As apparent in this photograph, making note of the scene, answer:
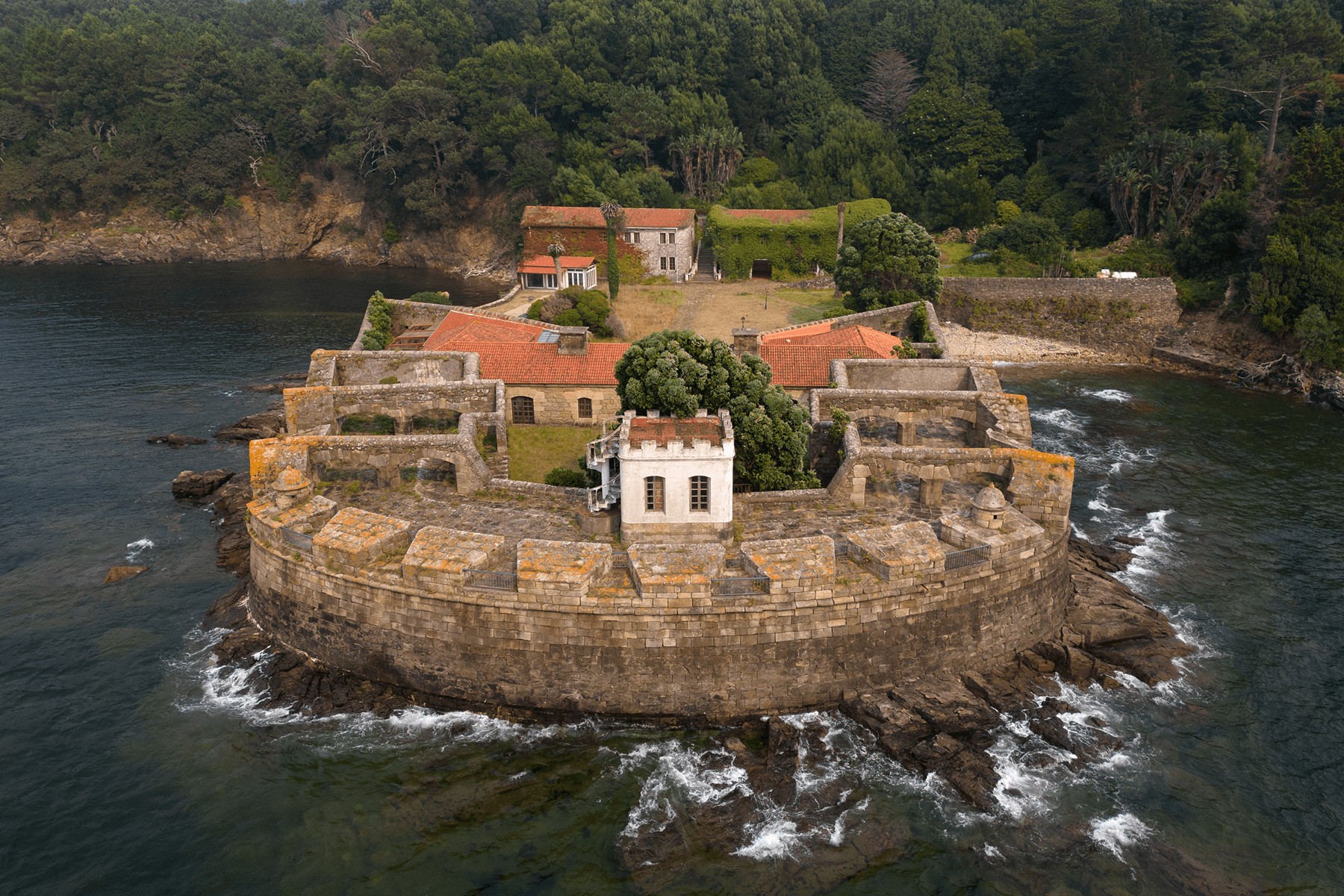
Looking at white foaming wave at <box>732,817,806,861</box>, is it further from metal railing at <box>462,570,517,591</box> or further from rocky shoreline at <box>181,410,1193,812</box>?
metal railing at <box>462,570,517,591</box>

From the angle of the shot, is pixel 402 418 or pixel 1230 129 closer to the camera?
pixel 402 418

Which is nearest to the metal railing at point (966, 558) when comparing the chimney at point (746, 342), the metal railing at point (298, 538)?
the chimney at point (746, 342)

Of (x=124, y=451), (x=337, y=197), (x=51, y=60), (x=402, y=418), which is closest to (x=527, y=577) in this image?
(x=402, y=418)

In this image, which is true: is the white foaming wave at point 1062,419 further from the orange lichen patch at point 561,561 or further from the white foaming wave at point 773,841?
the white foaming wave at point 773,841

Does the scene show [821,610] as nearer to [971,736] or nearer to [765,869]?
[971,736]

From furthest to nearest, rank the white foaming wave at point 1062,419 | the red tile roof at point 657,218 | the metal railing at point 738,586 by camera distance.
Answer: the red tile roof at point 657,218 < the white foaming wave at point 1062,419 < the metal railing at point 738,586

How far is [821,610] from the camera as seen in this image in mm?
28641

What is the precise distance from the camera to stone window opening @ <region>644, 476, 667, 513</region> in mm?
30703

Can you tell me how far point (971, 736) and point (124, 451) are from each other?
45738 mm

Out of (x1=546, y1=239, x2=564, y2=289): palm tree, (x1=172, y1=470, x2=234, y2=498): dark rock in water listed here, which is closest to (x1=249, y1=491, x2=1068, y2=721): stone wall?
(x1=172, y1=470, x2=234, y2=498): dark rock in water

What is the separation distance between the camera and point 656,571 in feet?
93.1

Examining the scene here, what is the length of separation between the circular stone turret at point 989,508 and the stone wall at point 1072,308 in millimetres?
43918

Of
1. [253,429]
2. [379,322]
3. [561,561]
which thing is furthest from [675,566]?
[379,322]

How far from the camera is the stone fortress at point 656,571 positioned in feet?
93.5
